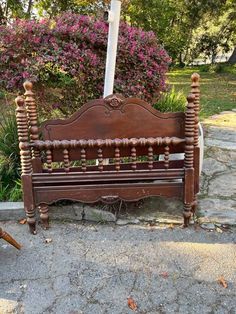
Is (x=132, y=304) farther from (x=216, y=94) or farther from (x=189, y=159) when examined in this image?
(x=216, y=94)

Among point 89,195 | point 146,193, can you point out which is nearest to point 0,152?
point 89,195

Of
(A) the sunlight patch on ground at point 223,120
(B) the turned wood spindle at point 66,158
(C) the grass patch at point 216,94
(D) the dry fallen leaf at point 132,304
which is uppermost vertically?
(B) the turned wood spindle at point 66,158

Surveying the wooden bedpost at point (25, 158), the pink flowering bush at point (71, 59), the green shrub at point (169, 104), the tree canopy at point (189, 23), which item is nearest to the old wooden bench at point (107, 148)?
the wooden bedpost at point (25, 158)

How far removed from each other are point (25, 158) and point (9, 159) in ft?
3.25

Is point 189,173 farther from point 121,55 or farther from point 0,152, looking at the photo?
point 0,152

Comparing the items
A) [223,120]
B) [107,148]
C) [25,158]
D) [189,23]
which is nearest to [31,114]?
[25,158]

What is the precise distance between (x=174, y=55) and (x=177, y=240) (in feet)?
48.7

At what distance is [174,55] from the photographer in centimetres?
1628

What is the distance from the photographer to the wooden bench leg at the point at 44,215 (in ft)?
8.76

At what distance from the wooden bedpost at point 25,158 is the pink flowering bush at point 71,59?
2.98 feet

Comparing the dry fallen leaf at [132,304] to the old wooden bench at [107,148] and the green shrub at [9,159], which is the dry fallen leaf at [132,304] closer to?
the old wooden bench at [107,148]

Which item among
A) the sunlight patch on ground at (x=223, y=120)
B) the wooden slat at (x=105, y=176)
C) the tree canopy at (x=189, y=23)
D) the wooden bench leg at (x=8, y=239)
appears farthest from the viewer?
the tree canopy at (x=189, y=23)

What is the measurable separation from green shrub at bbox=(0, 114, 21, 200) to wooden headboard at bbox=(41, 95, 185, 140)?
90 centimetres

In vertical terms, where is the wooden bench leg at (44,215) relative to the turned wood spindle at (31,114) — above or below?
below
